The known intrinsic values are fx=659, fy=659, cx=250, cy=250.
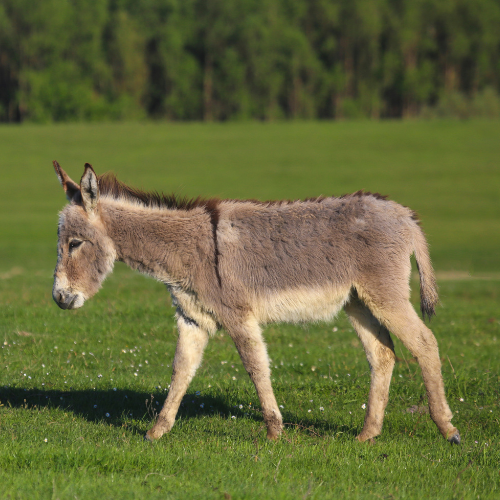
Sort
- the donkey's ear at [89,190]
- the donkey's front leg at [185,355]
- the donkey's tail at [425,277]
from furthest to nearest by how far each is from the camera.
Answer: the donkey's tail at [425,277] → the donkey's front leg at [185,355] → the donkey's ear at [89,190]

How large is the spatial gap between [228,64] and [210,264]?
6706cm

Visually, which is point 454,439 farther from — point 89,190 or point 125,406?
point 89,190

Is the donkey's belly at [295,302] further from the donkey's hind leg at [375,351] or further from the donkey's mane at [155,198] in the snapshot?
the donkey's mane at [155,198]

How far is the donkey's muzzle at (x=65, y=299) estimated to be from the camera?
6123 millimetres

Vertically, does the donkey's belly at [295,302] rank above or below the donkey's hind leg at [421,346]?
above

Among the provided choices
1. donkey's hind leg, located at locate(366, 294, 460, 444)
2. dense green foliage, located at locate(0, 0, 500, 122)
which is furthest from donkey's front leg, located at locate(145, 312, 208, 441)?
dense green foliage, located at locate(0, 0, 500, 122)

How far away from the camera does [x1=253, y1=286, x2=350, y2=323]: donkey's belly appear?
6.12 metres

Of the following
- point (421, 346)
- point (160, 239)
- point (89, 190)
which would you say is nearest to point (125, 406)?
point (160, 239)

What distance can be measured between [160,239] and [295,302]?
141 cm

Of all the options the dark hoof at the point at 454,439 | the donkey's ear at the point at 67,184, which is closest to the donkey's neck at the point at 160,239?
the donkey's ear at the point at 67,184

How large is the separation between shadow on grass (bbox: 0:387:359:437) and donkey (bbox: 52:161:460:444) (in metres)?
0.61

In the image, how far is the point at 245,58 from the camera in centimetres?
7281

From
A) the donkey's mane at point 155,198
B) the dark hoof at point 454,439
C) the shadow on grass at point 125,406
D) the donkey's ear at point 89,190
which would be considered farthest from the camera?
the shadow on grass at point 125,406

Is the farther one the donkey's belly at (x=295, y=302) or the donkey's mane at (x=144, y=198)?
the donkey's mane at (x=144, y=198)
